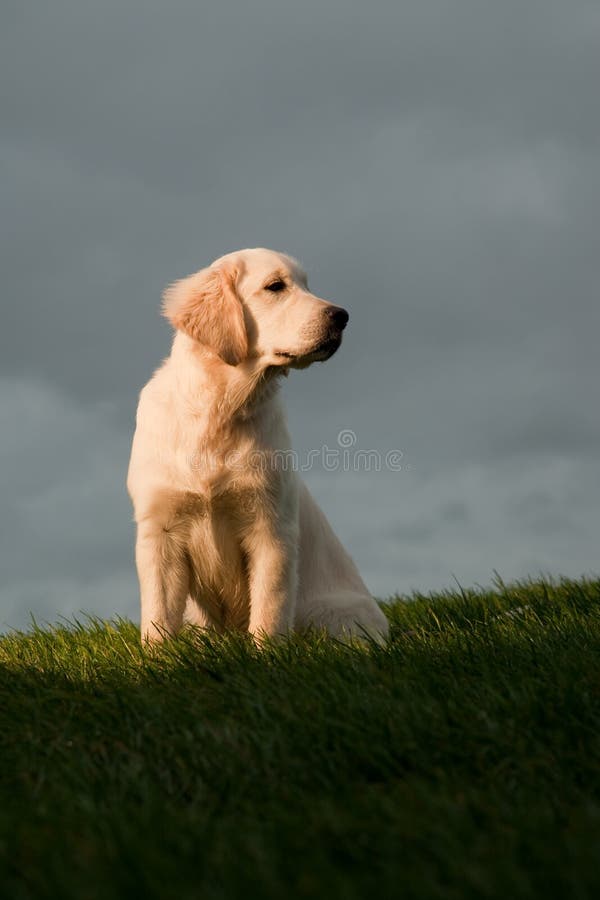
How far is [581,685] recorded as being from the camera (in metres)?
4.30

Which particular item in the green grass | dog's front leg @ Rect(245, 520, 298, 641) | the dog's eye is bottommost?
the green grass

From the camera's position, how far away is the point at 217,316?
226 inches

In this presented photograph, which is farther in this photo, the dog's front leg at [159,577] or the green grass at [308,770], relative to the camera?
the dog's front leg at [159,577]

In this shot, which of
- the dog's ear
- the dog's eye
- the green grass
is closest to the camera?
the green grass

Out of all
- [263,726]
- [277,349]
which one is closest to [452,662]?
[263,726]

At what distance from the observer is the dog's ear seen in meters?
5.71

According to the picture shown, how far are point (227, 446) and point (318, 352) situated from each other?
75 cm

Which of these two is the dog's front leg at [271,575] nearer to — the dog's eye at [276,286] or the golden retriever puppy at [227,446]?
the golden retriever puppy at [227,446]

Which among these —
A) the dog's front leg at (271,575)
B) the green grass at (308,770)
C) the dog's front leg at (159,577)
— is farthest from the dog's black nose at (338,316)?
the green grass at (308,770)

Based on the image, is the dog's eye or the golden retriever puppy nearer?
the golden retriever puppy

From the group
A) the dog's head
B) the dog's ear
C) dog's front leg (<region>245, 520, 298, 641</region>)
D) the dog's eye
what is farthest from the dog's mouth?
dog's front leg (<region>245, 520, 298, 641</region>)

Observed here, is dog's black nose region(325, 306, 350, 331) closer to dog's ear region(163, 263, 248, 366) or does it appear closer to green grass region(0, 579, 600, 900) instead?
dog's ear region(163, 263, 248, 366)

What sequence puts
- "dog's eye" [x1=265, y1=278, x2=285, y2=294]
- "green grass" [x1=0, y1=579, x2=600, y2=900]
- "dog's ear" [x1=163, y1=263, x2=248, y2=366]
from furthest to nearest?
"dog's eye" [x1=265, y1=278, x2=285, y2=294], "dog's ear" [x1=163, y1=263, x2=248, y2=366], "green grass" [x1=0, y1=579, x2=600, y2=900]

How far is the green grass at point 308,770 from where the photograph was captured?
2658 millimetres
